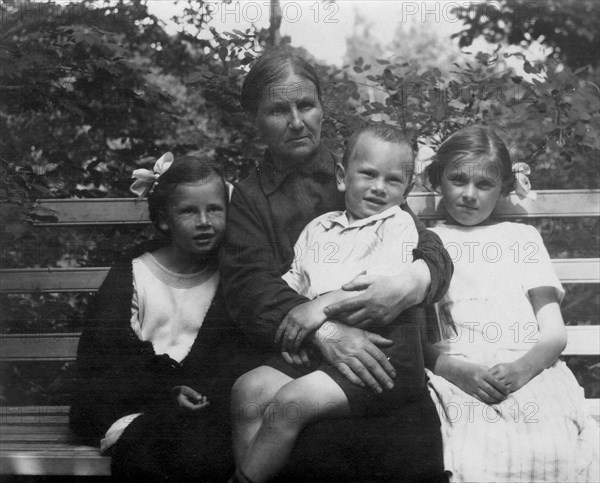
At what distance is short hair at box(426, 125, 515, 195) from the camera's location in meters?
2.34

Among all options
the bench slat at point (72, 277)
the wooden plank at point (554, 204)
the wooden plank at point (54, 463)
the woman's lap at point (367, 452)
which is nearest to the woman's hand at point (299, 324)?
the woman's lap at point (367, 452)

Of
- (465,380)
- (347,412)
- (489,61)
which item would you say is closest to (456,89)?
(489,61)

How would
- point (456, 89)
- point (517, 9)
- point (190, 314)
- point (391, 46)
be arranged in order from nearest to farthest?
point (190, 314), point (456, 89), point (391, 46), point (517, 9)

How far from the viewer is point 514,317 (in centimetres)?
224

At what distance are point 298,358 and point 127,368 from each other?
57cm

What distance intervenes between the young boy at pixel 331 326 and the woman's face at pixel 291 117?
154mm

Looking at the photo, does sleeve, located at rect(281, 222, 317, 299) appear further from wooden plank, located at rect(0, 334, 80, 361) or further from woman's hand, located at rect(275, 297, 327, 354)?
wooden plank, located at rect(0, 334, 80, 361)

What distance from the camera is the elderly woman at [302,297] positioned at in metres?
1.96

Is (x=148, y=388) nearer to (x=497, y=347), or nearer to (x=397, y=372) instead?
(x=397, y=372)

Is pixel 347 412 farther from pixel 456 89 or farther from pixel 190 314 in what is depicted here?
pixel 456 89

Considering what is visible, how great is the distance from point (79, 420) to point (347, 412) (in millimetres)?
880

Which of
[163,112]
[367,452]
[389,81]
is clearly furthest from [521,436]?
[163,112]

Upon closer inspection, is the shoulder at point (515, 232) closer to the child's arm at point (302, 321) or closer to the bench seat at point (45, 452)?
the child's arm at point (302, 321)

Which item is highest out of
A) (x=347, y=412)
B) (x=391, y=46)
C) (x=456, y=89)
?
(x=391, y=46)
